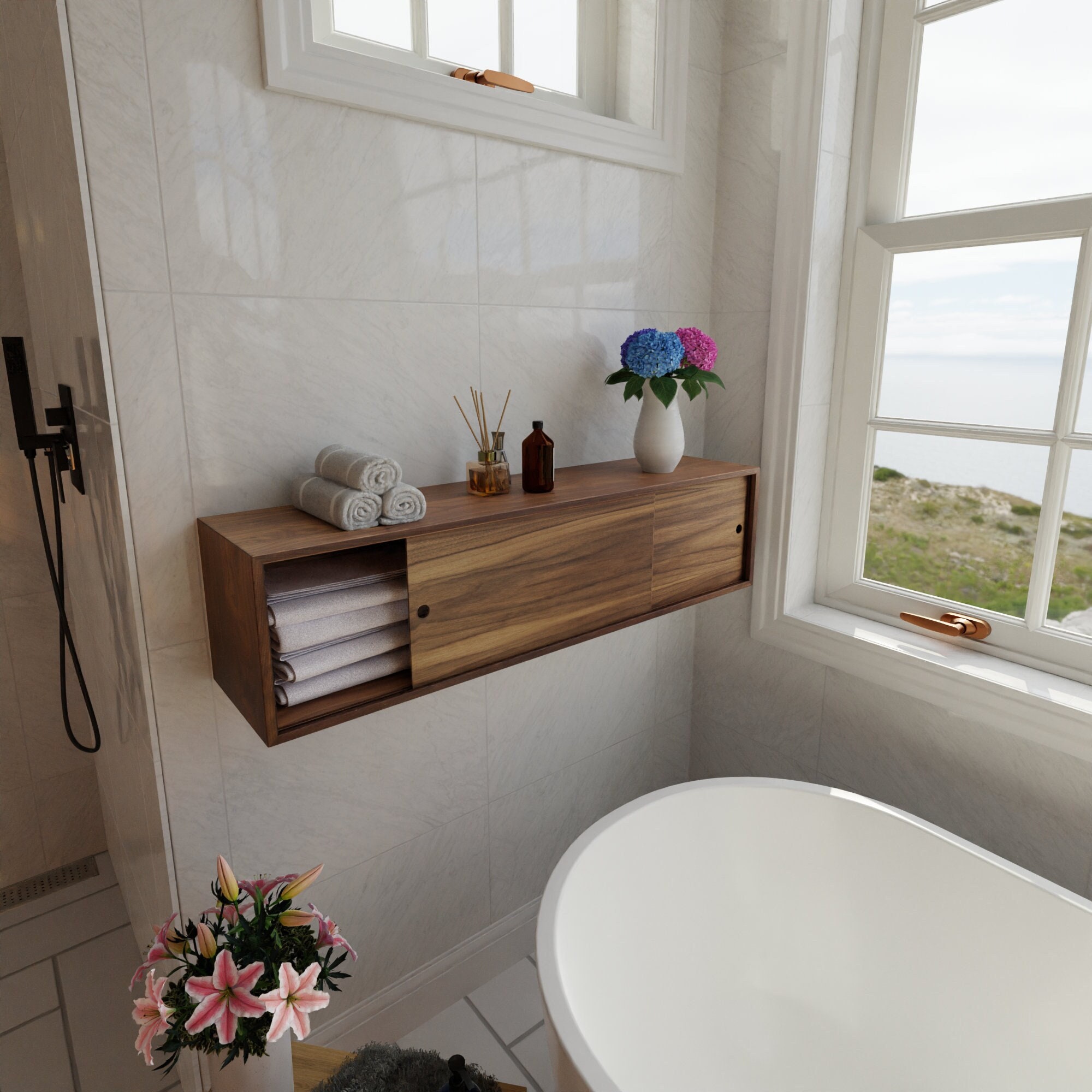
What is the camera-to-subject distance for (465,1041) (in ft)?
5.32

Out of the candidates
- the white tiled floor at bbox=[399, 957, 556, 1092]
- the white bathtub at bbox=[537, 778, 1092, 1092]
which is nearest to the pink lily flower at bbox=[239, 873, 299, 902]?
the white bathtub at bbox=[537, 778, 1092, 1092]


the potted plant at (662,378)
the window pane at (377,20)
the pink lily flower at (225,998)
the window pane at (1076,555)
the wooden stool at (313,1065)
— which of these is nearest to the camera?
the pink lily flower at (225,998)

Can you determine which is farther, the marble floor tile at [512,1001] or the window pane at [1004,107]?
the marble floor tile at [512,1001]

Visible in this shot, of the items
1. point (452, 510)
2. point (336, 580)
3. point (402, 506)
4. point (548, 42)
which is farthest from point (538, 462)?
point (548, 42)

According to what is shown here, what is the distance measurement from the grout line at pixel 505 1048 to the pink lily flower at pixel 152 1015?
2.64ft

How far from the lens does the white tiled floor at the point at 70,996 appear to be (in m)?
1.54

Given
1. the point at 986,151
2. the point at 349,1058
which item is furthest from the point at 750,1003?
the point at 986,151

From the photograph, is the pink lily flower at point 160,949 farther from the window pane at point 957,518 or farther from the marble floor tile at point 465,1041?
the window pane at point 957,518

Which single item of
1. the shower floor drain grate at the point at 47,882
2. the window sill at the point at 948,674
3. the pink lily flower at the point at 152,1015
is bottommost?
the shower floor drain grate at the point at 47,882

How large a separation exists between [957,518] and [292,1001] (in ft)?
4.92

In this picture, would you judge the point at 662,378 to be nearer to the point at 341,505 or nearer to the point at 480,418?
the point at 480,418

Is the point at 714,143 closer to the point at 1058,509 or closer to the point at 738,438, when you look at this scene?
the point at 738,438

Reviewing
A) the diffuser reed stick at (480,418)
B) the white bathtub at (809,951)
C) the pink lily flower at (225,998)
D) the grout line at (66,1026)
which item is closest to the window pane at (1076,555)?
the white bathtub at (809,951)

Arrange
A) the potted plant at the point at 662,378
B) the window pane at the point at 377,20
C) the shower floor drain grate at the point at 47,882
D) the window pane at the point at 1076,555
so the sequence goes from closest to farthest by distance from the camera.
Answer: the window pane at the point at 377,20 < the window pane at the point at 1076,555 < the potted plant at the point at 662,378 < the shower floor drain grate at the point at 47,882
